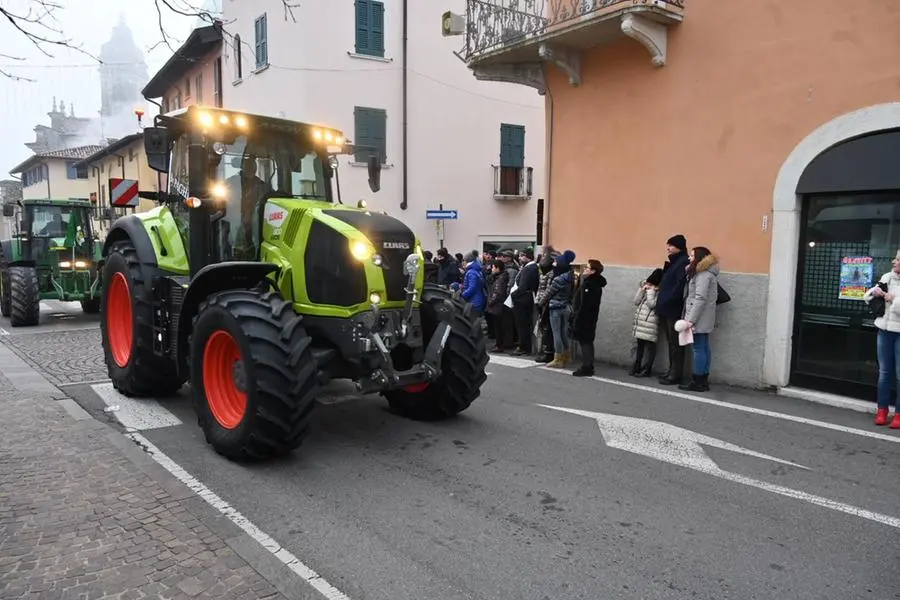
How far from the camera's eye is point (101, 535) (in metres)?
3.85

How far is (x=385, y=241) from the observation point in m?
5.41

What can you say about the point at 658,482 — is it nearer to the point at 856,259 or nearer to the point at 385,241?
the point at 385,241

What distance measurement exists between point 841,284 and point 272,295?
19.7ft

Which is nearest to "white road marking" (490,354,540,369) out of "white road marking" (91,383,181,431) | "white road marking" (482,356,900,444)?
"white road marking" (482,356,900,444)

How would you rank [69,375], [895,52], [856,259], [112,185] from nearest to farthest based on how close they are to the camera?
[895,52]
[856,259]
[112,185]
[69,375]

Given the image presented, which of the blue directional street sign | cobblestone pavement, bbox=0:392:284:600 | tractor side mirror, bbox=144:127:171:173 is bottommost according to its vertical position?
cobblestone pavement, bbox=0:392:284:600

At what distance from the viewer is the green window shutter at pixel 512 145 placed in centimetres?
2128

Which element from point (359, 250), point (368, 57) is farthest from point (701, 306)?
point (368, 57)

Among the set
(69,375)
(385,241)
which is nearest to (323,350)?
(385,241)

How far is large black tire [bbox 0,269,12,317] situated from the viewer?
44.9ft

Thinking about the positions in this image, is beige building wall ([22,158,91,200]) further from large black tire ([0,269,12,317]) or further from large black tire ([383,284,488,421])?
large black tire ([383,284,488,421])

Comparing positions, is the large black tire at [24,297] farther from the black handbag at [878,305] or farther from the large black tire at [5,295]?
the black handbag at [878,305]

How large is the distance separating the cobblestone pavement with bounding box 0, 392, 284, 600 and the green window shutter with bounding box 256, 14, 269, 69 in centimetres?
1605

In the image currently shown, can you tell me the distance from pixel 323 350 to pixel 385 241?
1.01 metres
